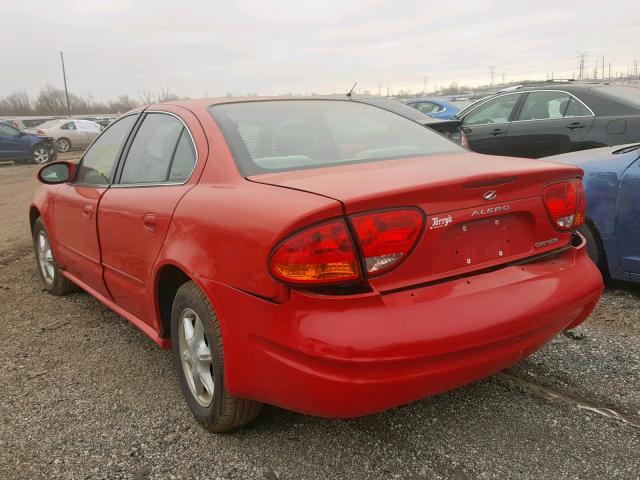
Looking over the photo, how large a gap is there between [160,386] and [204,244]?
42.0 inches

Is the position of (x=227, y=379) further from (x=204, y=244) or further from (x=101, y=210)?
(x=101, y=210)

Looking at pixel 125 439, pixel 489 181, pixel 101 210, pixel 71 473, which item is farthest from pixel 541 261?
pixel 101 210

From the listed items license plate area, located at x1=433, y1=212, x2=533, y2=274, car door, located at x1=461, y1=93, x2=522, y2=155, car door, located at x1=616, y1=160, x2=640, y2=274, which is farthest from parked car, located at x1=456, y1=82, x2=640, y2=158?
license plate area, located at x1=433, y1=212, x2=533, y2=274

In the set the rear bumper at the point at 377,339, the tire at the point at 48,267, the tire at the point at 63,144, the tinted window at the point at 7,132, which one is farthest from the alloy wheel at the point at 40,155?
the rear bumper at the point at 377,339

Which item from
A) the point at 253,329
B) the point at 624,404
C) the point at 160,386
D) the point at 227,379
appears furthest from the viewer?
the point at 160,386

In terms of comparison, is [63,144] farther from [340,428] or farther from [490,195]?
[490,195]

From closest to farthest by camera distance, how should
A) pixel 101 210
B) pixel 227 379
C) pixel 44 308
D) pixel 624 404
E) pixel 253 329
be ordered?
pixel 253 329 → pixel 227 379 → pixel 624 404 → pixel 101 210 → pixel 44 308

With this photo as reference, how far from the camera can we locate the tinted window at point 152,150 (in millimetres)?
2990

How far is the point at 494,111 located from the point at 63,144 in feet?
68.6

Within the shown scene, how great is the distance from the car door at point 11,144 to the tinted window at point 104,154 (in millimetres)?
18111

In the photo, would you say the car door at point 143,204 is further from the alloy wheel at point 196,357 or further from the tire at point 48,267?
the tire at point 48,267

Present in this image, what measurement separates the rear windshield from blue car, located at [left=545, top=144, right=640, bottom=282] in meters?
1.48

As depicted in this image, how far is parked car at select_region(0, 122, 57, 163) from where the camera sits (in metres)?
19.7

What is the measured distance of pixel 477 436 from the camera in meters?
2.41
